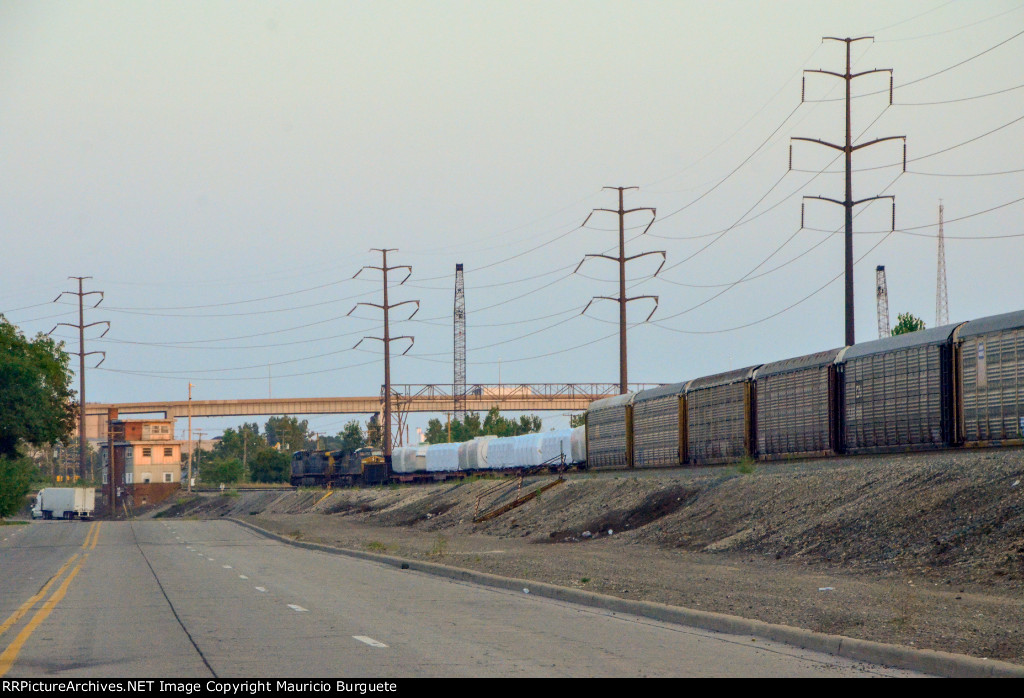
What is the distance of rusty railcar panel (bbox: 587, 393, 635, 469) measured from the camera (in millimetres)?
47062

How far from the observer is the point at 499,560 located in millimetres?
26594

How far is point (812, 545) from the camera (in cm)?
2267

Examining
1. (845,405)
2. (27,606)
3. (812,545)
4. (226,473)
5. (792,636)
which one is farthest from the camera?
(226,473)

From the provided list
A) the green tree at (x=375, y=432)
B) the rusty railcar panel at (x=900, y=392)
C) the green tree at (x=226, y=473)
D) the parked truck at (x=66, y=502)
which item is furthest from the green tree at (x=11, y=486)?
the green tree at (x=226, y=473)

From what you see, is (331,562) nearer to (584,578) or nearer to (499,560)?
(499,560)

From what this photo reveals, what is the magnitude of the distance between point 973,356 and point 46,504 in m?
93.3

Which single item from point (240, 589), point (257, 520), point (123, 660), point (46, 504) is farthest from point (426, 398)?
point (123, 660)

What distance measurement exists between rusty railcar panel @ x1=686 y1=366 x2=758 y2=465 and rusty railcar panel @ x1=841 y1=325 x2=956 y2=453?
5375 mm

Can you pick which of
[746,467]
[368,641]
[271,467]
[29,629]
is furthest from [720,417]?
[271,467]

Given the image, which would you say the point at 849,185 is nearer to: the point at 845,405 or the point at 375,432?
the point at 845,405

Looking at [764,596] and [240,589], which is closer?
[764,596]

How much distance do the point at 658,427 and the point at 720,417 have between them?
5466 mm

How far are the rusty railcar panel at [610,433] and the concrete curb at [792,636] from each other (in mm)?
24779

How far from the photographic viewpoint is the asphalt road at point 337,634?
420 inches
